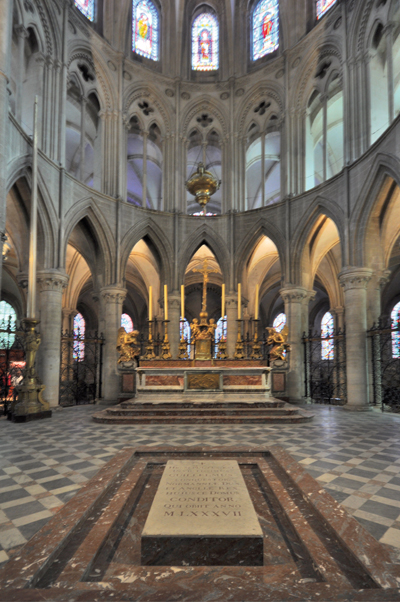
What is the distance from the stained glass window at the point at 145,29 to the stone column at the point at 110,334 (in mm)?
12473

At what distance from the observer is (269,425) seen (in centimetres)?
985

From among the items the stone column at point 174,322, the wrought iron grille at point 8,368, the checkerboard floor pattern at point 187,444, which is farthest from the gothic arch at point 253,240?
the wrought iron grille at point 8,368

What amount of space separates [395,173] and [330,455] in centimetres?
931

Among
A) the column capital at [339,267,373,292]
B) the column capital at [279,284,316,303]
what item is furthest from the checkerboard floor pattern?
the column capital at [279,284,316,303]

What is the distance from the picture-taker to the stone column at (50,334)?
1406 centimetres

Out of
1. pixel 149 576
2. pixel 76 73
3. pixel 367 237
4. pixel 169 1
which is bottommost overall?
pixel 149 576

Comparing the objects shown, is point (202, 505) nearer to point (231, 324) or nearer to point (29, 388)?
point (29, 388)

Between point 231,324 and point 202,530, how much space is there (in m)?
16.5

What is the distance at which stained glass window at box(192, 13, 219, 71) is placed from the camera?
71.5 feet

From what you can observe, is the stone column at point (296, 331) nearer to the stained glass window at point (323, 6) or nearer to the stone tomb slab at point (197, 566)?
the stained glass window at point (323, 6)

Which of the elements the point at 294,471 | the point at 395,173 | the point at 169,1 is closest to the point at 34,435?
the point at 294,471

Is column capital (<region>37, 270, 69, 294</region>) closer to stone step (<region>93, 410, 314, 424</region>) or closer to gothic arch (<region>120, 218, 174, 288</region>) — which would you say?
gothic arch (<region>120, 218, 174, 288</region>)

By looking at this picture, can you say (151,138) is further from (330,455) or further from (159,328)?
(330,455)

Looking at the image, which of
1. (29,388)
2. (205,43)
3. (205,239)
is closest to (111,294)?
(205,239)
